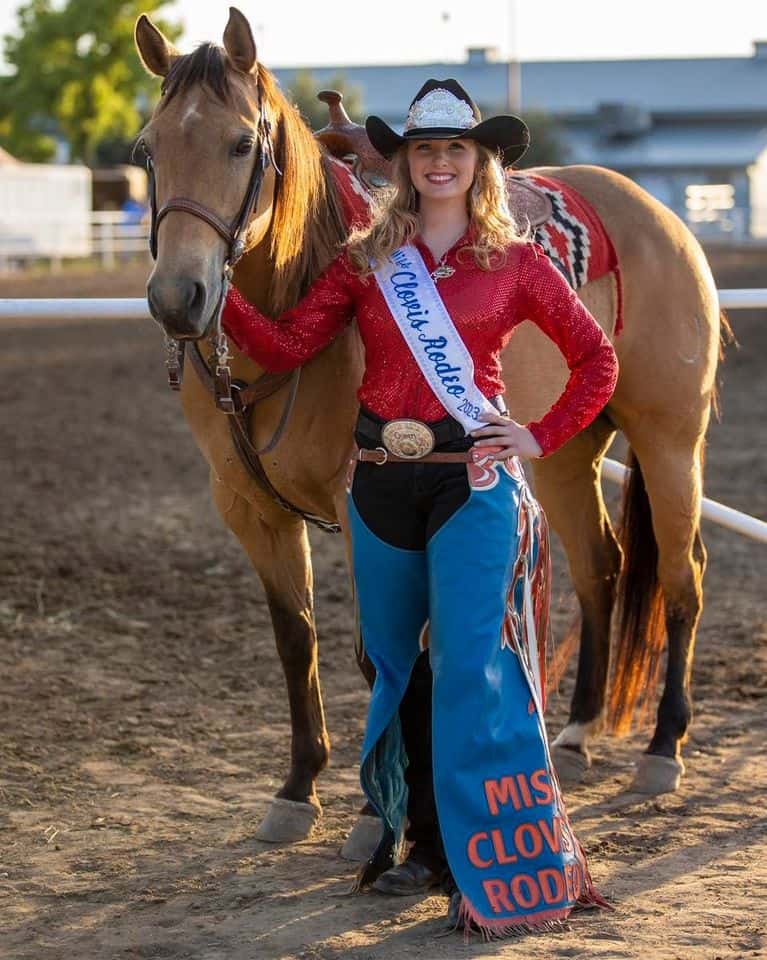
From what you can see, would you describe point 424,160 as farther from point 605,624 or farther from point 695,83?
point 695,83

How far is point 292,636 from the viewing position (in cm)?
389

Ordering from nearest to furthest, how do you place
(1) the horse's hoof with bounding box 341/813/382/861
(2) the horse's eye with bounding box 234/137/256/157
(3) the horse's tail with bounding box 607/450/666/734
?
(2) the horse's eye with bounding box 234/137/256/157, (1) the horse's hoof with bounding box 341/813/382/861, (3) the horse's tail with bounding box 607/450/666/734

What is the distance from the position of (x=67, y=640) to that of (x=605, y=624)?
7.12ft

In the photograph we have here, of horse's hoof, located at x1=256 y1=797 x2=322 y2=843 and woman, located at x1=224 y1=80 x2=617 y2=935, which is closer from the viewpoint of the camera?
woman, located at x1=224 y1=80 x2=617 y2=935

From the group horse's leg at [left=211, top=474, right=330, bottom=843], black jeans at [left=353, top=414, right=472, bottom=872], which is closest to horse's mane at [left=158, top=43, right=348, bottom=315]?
black jeans at [left=353, top=414, right=472, bottom=872]

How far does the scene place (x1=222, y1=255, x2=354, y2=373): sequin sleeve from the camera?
313cm

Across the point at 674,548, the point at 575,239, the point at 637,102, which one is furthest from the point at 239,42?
the point at 637,102

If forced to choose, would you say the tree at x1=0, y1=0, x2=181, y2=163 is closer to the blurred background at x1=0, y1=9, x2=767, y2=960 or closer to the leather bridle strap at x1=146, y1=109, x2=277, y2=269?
the blurred background at x1=0, y1=9, x2=767, y2=960

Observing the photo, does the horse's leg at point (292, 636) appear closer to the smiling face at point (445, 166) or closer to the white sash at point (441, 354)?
the white sash at point (441, 354)

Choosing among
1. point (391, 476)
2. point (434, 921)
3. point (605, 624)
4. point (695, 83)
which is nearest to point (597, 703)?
point (605, 624)

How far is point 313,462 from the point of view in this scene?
3463 mm

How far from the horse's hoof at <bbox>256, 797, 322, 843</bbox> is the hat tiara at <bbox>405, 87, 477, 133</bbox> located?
71.6 inches

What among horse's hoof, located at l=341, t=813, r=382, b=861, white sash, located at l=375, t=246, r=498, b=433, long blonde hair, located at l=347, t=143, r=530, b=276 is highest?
long blonde hair, located at l=347, t=143, r=530, b=276

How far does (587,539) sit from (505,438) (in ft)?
5.94
